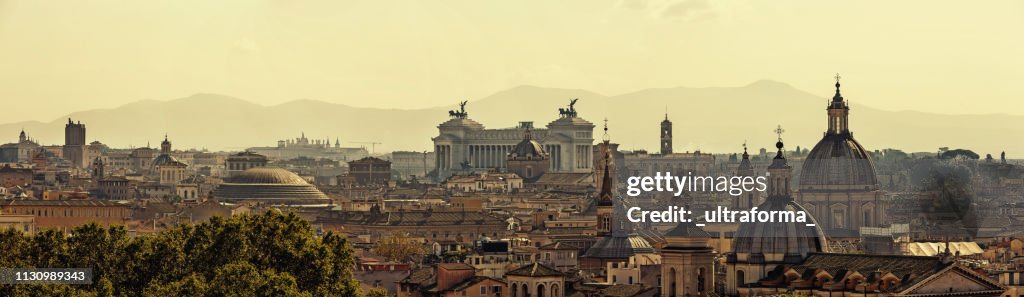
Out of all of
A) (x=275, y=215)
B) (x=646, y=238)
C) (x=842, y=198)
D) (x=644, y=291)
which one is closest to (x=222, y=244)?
(x=275, y=215)

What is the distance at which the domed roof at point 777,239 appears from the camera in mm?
86562

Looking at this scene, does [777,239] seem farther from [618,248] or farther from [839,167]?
[839,167]

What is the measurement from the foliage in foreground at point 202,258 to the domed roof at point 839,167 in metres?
72.7

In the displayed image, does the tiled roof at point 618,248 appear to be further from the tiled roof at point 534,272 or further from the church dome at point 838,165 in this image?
→ the church dome at point 838,165

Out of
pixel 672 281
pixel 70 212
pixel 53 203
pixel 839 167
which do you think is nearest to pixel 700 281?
pixel 672 281

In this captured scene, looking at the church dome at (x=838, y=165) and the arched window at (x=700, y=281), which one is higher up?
the church dome at (x=838, y=165)

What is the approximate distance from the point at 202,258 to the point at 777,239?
74.2 feet

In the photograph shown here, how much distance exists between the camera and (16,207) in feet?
493

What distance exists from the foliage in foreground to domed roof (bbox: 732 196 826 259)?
57.3 feet

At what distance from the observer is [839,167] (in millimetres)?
144000

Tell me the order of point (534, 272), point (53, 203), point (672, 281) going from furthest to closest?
point (53, 203) → point (534, 272) → point (672, 281)

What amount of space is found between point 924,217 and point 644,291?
68951 mm

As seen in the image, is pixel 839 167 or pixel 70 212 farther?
pixel 70 212

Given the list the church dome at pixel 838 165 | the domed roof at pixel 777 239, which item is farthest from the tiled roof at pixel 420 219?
the domed roof at pixel 777 239
